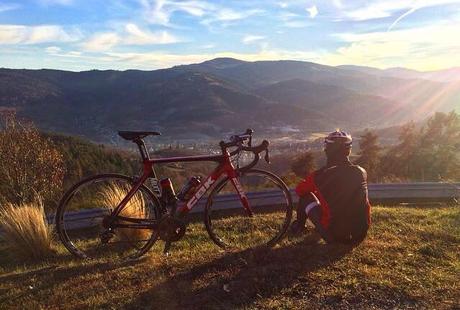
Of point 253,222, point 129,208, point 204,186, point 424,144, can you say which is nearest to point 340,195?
point 204,186

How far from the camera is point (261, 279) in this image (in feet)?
16.4

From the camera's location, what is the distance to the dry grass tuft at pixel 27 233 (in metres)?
7.00

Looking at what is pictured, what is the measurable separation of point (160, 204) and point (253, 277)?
150 centimetres

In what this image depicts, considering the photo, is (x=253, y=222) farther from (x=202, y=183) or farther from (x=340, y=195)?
(x=340, y=195)

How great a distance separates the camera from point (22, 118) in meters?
18.9

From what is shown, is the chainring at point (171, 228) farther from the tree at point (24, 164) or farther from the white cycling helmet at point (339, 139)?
the tree at point (24, 164)

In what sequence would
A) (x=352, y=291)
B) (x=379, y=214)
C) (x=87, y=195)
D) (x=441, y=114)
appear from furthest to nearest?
1. (x=441, y=114)
2. (x=379, y=214)
3. (x=87, y=195)
4. (x=352, y=291)

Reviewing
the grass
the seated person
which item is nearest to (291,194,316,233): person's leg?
the grass

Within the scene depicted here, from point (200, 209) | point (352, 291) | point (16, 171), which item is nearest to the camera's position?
point (352, 291)

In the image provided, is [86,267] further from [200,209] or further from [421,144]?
[421,144]

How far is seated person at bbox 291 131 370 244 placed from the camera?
235 inches

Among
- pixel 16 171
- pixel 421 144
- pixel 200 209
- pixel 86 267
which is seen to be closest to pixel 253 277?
pixel 86 267

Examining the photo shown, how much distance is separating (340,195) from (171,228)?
1.89 metres

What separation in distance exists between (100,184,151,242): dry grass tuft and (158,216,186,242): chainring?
0.40 m
